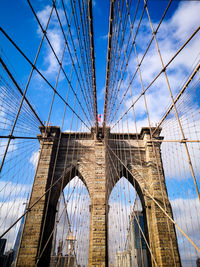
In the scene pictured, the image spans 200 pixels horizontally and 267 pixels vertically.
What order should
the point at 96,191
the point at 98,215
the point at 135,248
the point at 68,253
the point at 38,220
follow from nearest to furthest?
the point at 68,253 < the point at 38,220 < the point at 98,215 < the point at 96,191 < the point at 135,248

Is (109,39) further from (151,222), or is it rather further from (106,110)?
(151,222)

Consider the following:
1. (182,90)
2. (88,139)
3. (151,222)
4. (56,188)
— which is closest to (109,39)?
(182,90)

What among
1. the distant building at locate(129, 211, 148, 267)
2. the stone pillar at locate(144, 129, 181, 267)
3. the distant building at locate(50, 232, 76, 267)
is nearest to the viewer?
the distant building at locate(129, 211, 148, 267)

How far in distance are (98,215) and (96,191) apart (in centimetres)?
97

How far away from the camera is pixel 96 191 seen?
7871 mm

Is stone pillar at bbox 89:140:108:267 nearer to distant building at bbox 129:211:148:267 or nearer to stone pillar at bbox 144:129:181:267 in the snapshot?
distant building at bbox 129:211:148:267

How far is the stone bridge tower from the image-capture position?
6.61 metres

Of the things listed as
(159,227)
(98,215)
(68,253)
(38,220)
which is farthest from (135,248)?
(68,253)

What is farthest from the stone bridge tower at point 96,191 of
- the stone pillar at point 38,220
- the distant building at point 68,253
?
the distant building at point 68,253

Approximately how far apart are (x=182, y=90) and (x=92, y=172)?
19.7 ft

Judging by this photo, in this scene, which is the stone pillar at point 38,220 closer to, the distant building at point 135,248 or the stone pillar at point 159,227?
the distant building at point 135,248

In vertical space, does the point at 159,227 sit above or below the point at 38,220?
below

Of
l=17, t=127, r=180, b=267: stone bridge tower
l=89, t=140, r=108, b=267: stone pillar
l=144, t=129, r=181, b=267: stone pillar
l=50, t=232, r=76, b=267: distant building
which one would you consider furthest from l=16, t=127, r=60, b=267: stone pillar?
l=144, t=129, r=181, b=267: stone pillar

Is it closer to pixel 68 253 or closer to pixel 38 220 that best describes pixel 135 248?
pixel 38 220
